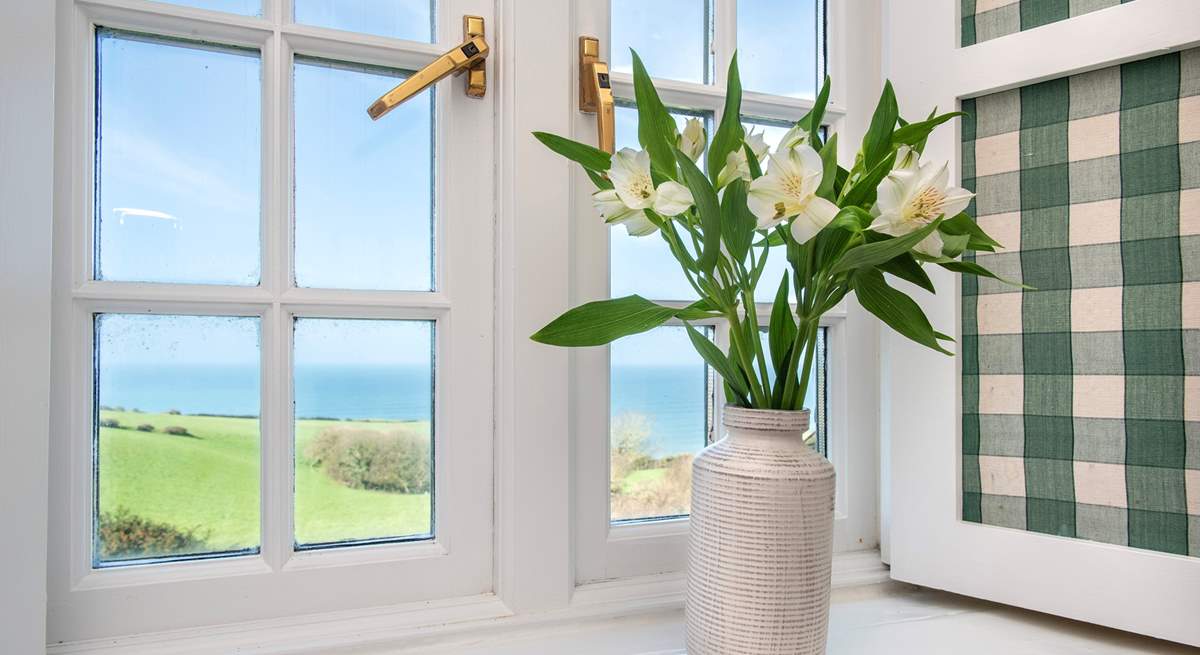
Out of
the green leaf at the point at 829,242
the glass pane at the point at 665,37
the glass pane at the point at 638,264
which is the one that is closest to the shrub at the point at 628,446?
the glass pane at the point at 638,264

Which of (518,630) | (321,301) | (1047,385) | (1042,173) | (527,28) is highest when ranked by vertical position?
(527,28)

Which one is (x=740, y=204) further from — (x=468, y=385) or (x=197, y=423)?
(x=197, y=423)

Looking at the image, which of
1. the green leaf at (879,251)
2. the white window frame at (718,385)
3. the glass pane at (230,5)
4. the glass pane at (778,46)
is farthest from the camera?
the glass pane at (778,46)

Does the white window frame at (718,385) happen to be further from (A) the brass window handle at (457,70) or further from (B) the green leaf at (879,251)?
(B) the green leaf at (879,251)

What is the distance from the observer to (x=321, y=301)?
0.89m

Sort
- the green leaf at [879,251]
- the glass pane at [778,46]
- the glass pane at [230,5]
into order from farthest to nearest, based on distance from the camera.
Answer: the glass pane at [778,46] → the glass pane at [230,5] → the green leaf at [879,251]

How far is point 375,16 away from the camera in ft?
3.10

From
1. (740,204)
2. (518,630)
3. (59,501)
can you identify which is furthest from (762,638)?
(59,501)

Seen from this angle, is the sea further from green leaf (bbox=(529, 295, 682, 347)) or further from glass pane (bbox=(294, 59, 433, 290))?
green leaf (bbox=(529, 295, 682, 347))

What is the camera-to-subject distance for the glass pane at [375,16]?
92 centimetres

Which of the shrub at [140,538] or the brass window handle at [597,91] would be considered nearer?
the shrub at [140,538]

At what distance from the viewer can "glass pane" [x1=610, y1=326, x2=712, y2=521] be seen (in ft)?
3.47

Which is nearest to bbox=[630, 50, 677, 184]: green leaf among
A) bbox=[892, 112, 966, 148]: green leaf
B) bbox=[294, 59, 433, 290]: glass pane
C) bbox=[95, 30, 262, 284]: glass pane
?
bbox=[892, 112, 966, 148]: green leaf

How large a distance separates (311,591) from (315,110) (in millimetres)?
586
